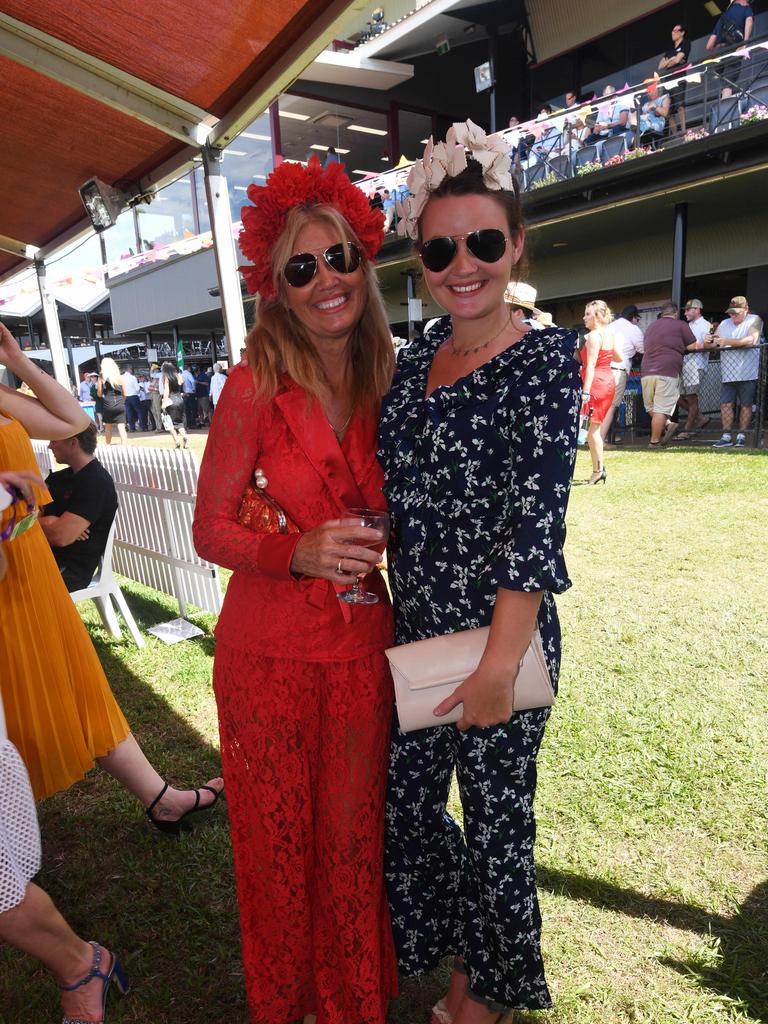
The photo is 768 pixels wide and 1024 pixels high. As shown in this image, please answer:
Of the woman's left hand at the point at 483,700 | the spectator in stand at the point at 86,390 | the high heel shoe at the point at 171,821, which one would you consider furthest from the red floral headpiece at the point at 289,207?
the spectator in stand at the point at 86,390

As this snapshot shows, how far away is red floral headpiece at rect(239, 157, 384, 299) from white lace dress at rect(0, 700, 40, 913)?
1.32 m

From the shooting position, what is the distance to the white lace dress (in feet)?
5.18

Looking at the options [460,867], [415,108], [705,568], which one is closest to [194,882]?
[460,867]

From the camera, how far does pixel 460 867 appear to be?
1.99 meters

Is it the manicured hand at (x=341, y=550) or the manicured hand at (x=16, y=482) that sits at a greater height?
the manicured hand at (x=16, y=482)

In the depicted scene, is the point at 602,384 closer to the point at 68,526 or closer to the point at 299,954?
the point at 68,526

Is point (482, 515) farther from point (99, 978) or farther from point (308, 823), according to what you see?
point (99, 978)

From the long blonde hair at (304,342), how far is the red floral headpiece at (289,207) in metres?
0.03

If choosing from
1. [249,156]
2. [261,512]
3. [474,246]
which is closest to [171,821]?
[261,512]

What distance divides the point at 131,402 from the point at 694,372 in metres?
23.6

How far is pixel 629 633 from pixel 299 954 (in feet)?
10.5

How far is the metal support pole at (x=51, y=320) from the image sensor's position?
6.96 metres

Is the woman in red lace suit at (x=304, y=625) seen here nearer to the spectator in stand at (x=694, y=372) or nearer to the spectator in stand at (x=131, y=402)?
the spectator in stand at (x=694, y=372)

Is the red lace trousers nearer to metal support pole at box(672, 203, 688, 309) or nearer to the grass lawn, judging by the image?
the grass lawn
